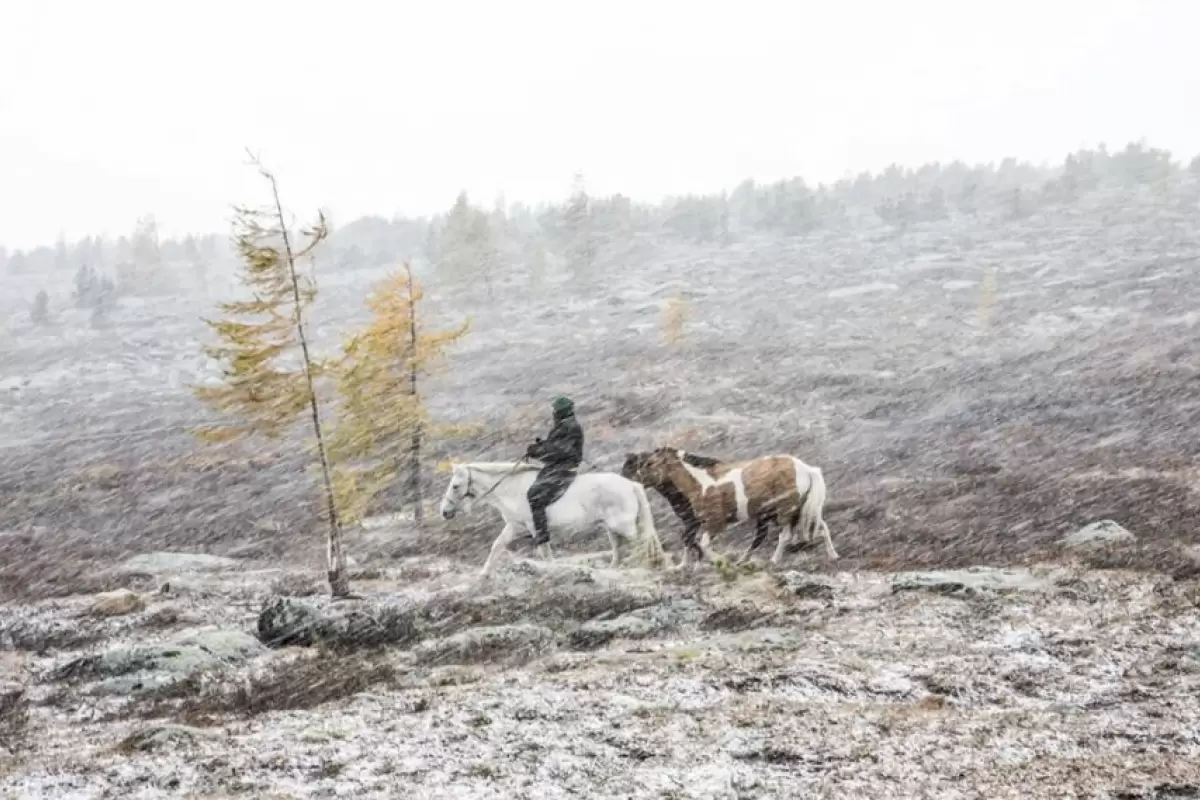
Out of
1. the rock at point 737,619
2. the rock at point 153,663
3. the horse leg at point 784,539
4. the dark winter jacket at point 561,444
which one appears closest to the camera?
the rock at point 153,663

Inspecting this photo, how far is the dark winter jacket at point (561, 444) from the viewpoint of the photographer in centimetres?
1377

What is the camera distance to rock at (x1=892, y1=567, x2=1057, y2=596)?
11.0m

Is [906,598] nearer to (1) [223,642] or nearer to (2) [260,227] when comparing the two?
(1) [223,642]

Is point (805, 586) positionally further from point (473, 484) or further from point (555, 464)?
point (473, 484)

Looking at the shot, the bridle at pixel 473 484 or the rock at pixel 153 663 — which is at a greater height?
the bridle at pixel 473 484

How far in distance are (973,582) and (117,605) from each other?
13.7 metres

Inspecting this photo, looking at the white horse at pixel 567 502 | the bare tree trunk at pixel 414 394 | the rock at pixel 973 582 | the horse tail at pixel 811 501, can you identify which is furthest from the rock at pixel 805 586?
the bare tree trunk at pixel 414 394

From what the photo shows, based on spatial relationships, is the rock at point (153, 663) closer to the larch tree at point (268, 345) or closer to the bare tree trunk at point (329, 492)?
the bare tree trunk at point (329, 492)

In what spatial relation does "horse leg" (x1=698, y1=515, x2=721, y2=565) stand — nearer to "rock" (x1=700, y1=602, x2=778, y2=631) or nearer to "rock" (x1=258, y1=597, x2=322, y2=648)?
"rock" (x1=700, y1=602, x2=778, y2=631)


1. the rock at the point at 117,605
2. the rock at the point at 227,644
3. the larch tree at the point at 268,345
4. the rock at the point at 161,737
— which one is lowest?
the rock at the point at 117,605

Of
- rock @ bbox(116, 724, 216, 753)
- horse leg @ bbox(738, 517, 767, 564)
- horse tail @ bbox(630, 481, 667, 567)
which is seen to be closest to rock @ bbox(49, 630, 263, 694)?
rock @ bbox(116, 724, 216, 753)

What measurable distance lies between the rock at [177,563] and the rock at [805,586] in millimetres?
13041

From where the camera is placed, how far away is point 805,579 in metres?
12.5

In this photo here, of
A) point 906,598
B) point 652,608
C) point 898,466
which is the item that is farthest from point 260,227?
point 898,466
